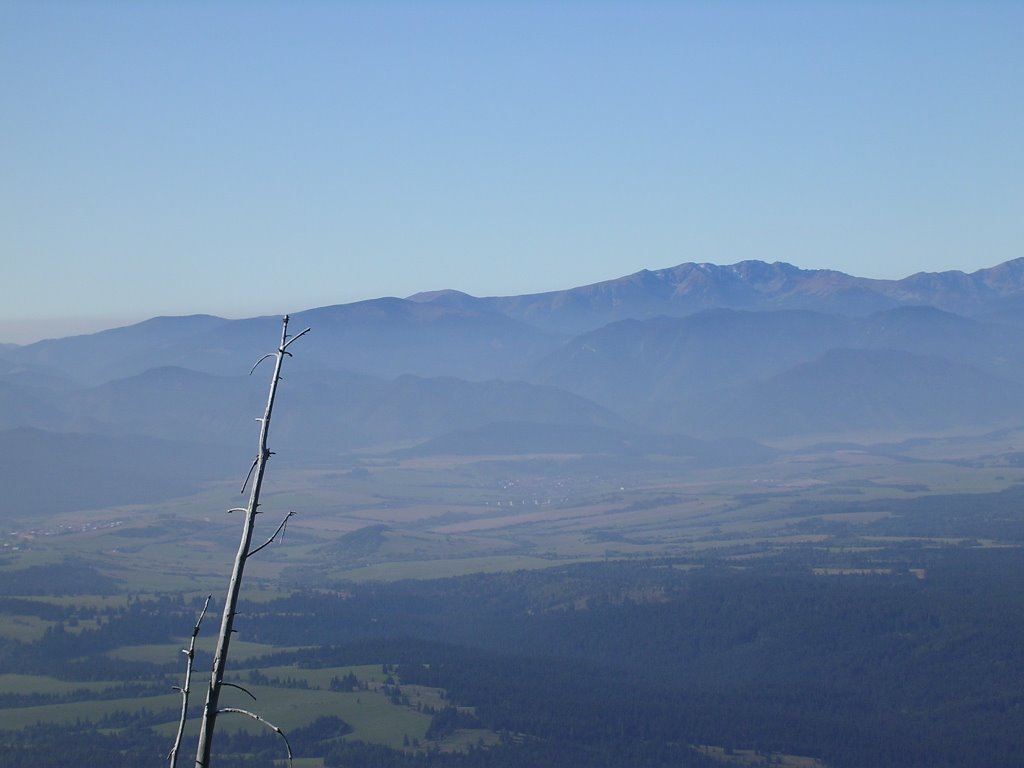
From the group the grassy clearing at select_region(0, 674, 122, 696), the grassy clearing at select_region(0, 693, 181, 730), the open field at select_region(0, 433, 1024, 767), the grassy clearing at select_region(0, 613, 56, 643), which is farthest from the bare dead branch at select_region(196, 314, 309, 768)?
the grassy clearing at select_region(0, 613, 56, 643)

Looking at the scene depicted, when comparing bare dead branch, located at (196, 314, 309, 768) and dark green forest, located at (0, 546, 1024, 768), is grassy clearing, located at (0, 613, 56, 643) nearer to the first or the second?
dark green forest, located at (0, 546, 1024, 768)

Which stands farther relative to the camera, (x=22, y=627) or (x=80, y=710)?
(x=22, y=627)

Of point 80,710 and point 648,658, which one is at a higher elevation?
point 80,710

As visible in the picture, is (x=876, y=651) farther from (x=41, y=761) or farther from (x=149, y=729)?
(x=41, y=761)

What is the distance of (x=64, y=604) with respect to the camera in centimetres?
12925

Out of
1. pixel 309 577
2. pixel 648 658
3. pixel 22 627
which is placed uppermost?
pixel 22 627

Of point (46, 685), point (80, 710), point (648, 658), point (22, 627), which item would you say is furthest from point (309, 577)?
point (80, 710)

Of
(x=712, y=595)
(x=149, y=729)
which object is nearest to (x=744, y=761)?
(x=149, y=729)

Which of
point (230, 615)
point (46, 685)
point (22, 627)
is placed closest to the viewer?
point (230, 615)

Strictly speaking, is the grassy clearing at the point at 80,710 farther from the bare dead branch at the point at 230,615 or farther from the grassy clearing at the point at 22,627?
the bare dead branch at the point at 230,615

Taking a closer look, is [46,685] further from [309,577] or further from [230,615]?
[230,615]

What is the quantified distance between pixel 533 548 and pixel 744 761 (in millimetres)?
102705

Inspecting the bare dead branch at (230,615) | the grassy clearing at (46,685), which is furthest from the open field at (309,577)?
the bare dead branch at (230,615)

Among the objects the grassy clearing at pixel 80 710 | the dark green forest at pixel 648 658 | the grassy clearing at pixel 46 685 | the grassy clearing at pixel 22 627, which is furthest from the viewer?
the grassy clearing at pixel 22 627
